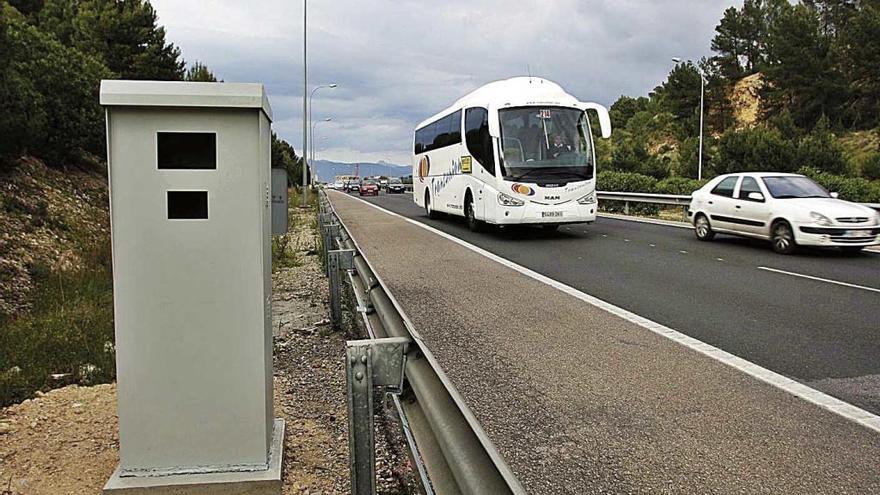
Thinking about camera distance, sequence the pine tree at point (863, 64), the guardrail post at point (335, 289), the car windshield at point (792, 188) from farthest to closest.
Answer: the pine tree at point (863, 64) → the car windshield at point (792, 188) → the guardrail post at point (335, 289)

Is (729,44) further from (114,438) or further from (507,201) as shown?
(114,438)

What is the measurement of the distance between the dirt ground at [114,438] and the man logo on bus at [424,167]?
767 inches

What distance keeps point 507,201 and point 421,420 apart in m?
15.2

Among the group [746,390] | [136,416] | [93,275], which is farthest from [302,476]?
[93,275]

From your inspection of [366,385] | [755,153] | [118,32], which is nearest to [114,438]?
[366,385]

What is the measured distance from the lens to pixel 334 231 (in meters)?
10.1

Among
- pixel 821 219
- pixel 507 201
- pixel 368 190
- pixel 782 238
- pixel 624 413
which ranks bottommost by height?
pixel 624 413

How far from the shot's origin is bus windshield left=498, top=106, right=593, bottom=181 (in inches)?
696

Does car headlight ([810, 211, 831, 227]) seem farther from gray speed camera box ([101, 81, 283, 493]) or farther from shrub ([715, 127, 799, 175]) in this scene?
shrub ([715, 127, 799, 175])

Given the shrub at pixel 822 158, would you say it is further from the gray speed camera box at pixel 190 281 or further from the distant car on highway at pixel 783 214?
the gray speed camera box at pixel 190 281

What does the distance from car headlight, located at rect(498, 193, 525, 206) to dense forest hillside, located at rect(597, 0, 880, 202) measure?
1637 cm

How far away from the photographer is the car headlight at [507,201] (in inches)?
693

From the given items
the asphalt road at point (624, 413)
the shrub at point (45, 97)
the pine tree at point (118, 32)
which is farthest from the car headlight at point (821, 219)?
the pine tree at point (118, 32)

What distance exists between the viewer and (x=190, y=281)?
12.2 ft
